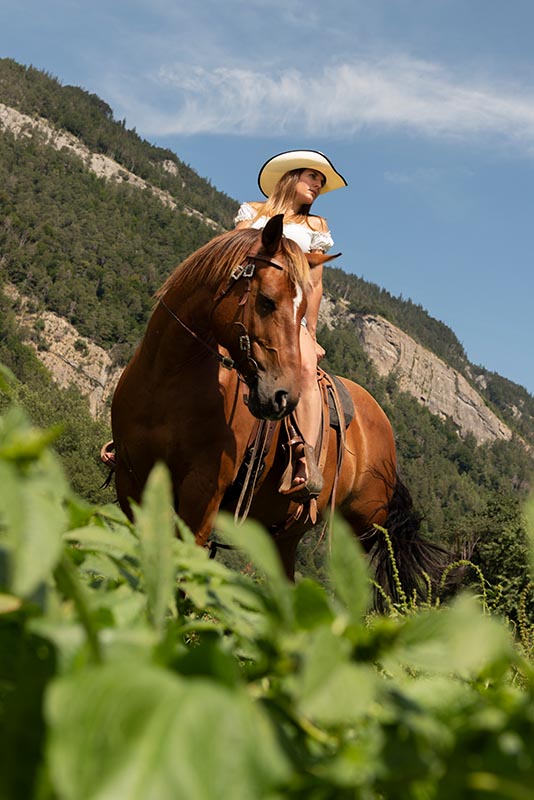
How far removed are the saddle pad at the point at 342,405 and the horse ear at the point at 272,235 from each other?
6.58 feet

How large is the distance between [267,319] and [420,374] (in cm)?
15794

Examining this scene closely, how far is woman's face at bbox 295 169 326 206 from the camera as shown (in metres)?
5.97

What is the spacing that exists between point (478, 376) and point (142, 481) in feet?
664

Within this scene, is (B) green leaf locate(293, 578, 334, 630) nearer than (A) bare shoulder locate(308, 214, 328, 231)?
Yes

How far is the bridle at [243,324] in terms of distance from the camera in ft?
13.9

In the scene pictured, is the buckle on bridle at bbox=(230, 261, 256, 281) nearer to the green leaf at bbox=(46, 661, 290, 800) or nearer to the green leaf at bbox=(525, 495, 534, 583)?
the green leaf at bbox=(525, 495, 534, 583)

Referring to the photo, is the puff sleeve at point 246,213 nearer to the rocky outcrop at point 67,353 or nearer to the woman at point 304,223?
the woman at point 304,223

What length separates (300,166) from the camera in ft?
20.3

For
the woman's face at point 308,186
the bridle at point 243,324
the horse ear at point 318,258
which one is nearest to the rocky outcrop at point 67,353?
the woman's face at point 308,186

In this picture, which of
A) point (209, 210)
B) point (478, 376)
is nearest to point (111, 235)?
point (209, 210)

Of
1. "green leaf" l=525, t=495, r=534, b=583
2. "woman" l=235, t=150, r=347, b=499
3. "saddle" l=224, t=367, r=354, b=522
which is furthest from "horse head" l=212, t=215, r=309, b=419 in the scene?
"green leaf" l=525, t=495, r=534, b=583

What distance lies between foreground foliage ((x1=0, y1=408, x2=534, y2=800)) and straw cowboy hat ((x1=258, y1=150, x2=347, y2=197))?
5857 mm

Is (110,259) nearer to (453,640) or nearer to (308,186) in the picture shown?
(308,186)

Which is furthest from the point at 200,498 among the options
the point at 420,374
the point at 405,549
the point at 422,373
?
the point at 422,373
